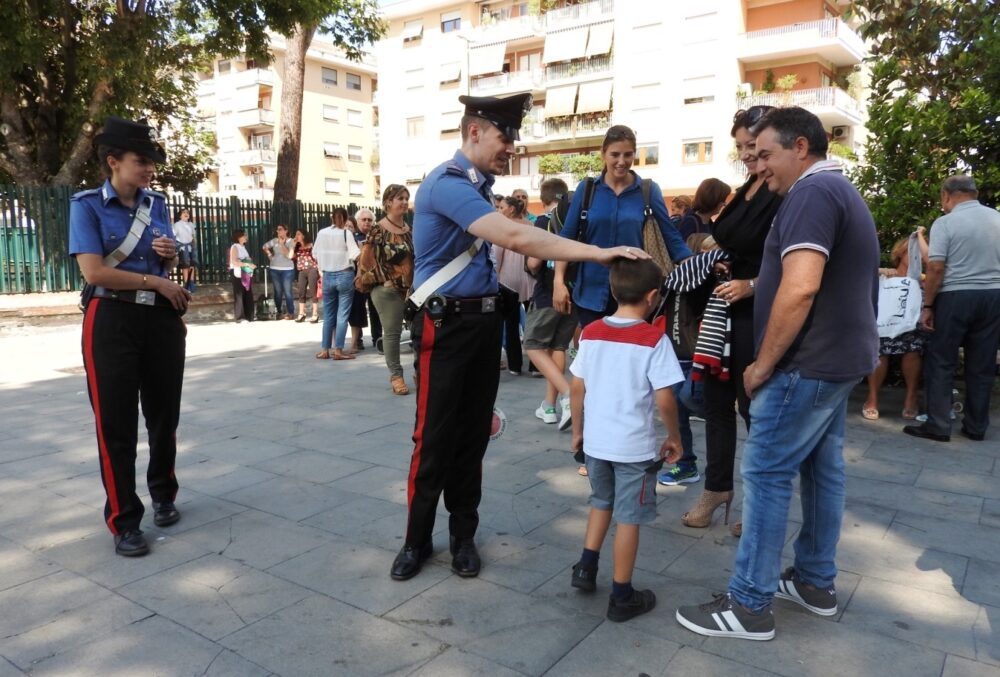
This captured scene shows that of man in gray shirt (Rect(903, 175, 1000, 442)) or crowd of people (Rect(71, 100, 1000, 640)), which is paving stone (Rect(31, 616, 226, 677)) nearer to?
crowd of people (Rect(71, 100, 1000, 640))

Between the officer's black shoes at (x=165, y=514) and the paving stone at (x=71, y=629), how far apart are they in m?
0.81

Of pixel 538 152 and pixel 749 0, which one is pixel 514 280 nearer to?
pixel 749 0

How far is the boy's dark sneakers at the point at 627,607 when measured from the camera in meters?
2.87

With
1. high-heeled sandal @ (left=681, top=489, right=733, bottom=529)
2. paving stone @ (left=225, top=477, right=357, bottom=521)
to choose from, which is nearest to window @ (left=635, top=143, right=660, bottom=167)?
paving stone @ (left=225, top=477, right=357, bottom=521)

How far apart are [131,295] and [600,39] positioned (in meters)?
36.4

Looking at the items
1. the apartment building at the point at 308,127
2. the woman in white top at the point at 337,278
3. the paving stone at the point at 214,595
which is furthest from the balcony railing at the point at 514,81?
the paving stone at the point at 214,595

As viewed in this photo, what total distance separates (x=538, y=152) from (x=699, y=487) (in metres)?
37.2

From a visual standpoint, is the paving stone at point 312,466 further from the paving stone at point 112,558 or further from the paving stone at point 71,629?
the paving stone at point 71,629

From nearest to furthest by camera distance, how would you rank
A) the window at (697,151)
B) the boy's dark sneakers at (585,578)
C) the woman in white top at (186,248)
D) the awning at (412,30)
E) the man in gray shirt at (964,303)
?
the boy's dark sneakers at (585,578) < the man in gray shirt at (964,303) < the woman in white top at (186,248) < the window at (697,151) < the awning at (412,30)

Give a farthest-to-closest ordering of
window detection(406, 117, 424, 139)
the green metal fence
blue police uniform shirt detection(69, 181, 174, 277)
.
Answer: window detection(406, 117, 424, 139)
the green metal fence
blue police uniform shirt detection(69, 181, 174, 277)

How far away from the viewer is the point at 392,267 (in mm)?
7176

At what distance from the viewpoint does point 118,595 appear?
3137 mm

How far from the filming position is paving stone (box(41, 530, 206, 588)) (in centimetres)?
334

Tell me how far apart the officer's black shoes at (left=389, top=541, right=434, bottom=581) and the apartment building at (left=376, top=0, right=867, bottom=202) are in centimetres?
3142
